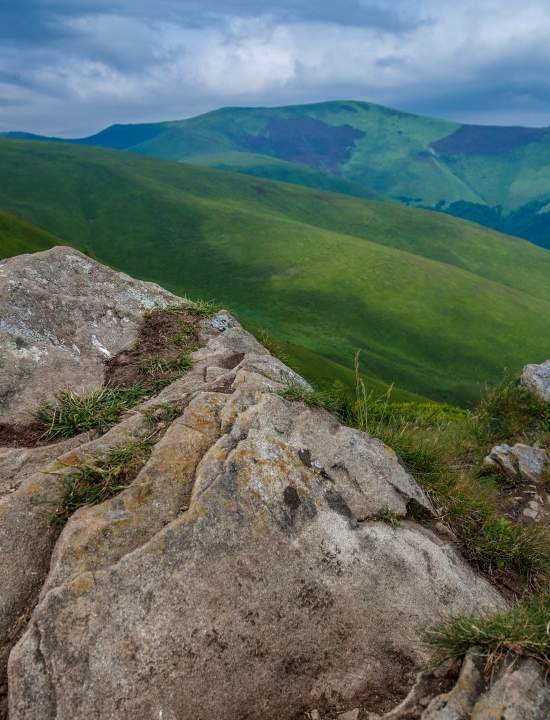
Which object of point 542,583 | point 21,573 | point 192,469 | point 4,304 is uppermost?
point 4,304

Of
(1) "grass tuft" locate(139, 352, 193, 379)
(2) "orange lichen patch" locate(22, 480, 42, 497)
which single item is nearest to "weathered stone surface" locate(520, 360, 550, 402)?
(1) "grass tuft" locate(139, 352, 193, 379)

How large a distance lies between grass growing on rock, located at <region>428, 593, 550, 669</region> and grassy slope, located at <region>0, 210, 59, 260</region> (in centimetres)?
12464

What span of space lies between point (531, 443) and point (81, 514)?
1369 centimetres

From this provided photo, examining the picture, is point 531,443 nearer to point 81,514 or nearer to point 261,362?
point 261,362

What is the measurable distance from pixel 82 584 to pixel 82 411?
3.32 metres

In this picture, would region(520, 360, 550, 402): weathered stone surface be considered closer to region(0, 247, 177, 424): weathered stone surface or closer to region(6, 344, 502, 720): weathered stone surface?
region(0, 247, 177, 424): weathered stone surface

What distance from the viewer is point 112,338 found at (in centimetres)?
1216

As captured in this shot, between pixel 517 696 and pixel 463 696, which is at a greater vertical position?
pixel 517 696

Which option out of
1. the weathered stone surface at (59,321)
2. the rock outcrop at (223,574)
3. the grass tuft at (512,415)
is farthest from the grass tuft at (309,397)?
the grass tuft at (512,415)

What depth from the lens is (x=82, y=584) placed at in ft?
20.5

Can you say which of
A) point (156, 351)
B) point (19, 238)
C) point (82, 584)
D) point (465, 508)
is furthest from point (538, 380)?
point (19, 238)

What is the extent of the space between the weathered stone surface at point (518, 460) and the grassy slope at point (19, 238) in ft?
388

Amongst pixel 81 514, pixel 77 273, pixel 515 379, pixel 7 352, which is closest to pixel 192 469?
pixel 81 514

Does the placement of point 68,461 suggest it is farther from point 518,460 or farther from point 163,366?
point 518,460
